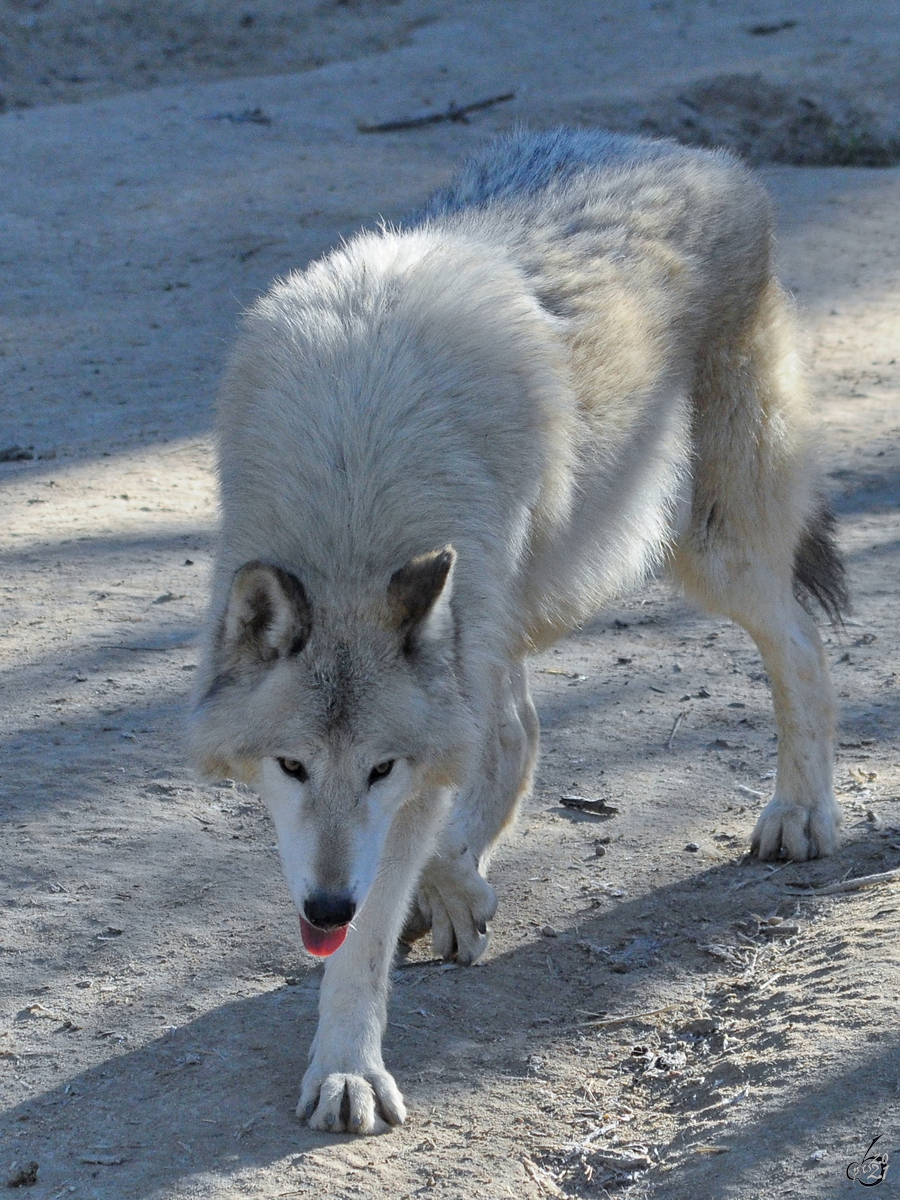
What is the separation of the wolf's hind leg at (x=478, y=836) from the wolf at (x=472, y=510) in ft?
0.03

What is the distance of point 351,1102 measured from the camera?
3.23 metres

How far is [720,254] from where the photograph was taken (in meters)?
4.78

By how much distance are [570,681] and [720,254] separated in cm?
185

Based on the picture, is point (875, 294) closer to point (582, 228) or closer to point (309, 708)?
point (582, 228)

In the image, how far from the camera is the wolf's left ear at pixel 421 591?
319 cm

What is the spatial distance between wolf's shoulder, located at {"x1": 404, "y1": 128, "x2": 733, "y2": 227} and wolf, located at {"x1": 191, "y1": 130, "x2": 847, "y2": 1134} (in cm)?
2

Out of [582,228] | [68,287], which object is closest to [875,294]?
[68,287]

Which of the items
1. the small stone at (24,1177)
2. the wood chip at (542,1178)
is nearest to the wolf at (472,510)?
the wood chip at (542,1178)

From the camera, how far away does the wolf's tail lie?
205 inches

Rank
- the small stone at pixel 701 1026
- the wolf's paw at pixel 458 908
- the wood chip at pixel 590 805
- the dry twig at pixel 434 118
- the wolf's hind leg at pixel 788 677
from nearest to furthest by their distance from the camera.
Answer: the small stone at pixel 701 1026 < the wolf's paw at pixel 458 908 < the wolf's hind leg at pixel 788 677 < the wood chip at pixel 590 805 < the dry twig at pixel 434 118

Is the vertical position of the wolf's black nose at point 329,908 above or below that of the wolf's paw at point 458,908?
above

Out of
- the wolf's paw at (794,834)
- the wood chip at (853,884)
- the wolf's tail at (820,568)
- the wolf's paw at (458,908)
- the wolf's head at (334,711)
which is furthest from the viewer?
the wolf's tail at (820,568)

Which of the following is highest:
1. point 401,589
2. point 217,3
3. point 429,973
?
point 217,3

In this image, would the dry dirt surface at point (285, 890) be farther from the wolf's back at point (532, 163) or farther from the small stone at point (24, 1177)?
the wolf's back at point (532, 163)
